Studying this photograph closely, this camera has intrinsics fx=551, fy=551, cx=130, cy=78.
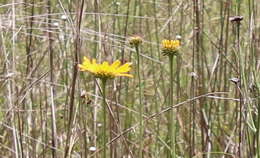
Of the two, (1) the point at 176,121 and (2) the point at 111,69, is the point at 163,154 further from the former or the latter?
(2) the point at 111,69

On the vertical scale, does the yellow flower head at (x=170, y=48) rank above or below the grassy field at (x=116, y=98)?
above

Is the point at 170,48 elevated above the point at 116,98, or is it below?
above

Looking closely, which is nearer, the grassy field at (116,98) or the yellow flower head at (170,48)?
the yellow flower head at (170,48)

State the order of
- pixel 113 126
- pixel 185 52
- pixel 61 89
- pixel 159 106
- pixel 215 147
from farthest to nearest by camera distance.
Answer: pixel 185 52, pixel 61 89, pixel 159 106, pixel 215 147, pixel 113 126

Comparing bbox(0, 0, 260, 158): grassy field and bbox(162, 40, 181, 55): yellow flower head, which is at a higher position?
bbox(162, 40, 181, 55): yellow flower head

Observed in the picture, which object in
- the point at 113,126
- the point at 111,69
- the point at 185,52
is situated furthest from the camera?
the point at 185,52

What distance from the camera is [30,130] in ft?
4.96

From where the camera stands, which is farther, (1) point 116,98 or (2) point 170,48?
(1) point 116,98

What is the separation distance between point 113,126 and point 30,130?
32 centimetres

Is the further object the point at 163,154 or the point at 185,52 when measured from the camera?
the point at 185,52

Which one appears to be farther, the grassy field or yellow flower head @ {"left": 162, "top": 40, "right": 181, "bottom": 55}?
the grassy field

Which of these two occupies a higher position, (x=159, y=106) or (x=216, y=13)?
(x=216, y=13)

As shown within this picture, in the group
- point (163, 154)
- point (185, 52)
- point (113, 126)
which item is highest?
point (185, 52)

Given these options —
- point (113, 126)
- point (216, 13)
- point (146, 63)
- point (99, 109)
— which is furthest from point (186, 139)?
point (216, 13)
